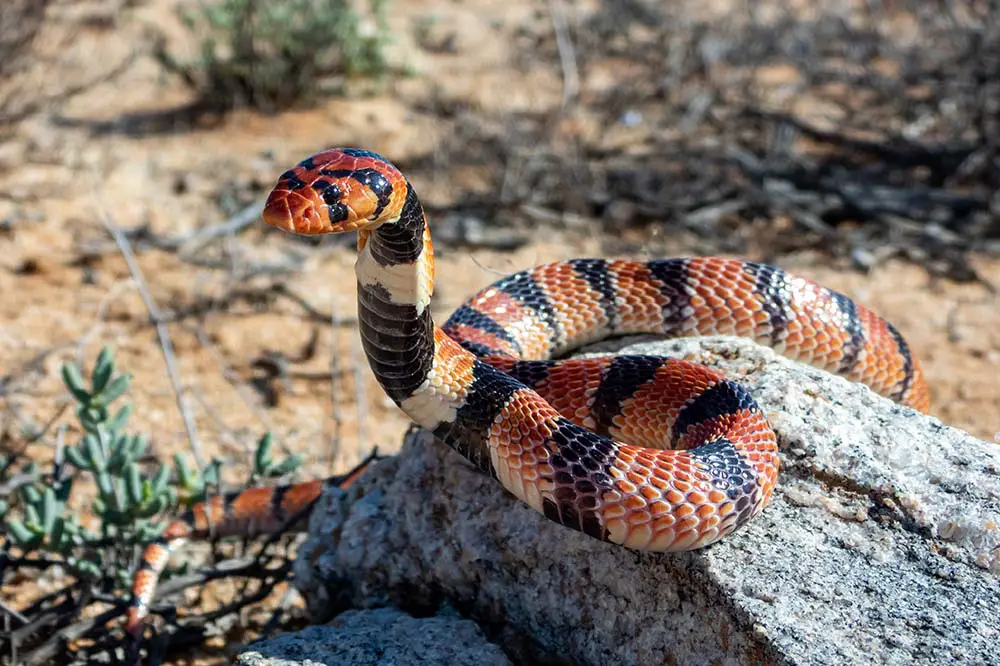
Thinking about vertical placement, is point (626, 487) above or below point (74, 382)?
above

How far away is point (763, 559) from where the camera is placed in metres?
2.97

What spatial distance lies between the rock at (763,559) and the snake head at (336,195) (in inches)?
48.5

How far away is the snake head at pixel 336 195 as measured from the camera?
2648 millimetres

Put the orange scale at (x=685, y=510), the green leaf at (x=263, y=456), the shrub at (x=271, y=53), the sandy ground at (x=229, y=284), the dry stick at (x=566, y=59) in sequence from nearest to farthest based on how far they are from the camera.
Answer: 1. the orange scale at (x=685, y=510)
2. the green leaf at (x=263, y=456)
3. the sandy ground at (x=229, y=284)
4. the dry stick at (x=566, y=59)
5. the shrub at (x=271, y=53)

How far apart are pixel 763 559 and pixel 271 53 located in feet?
28.5

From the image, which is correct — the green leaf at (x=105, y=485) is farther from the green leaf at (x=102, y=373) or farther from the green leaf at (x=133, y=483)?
the green leaf at (x=102, y=373)

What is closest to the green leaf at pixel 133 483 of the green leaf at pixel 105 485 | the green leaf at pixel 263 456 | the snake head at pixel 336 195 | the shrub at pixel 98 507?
the shrub at pixel 98 507

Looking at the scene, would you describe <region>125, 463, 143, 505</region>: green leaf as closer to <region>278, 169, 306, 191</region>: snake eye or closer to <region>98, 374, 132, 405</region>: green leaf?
<region>98, 374, 132, 405</region>: green leaf

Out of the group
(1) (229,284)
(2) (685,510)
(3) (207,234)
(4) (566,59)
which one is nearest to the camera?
(2) (685,510)

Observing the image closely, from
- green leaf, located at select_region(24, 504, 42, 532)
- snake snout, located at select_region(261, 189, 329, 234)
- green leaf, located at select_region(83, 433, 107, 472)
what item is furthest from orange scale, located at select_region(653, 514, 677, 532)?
green leaf, located at select_region(24, 504, 42, 532)

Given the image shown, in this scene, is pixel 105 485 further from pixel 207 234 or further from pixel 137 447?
pixel 207 234

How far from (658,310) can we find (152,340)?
145 inches

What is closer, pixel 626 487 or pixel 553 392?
pixel 626 487

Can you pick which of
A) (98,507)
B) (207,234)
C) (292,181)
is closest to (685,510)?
(292,181)
